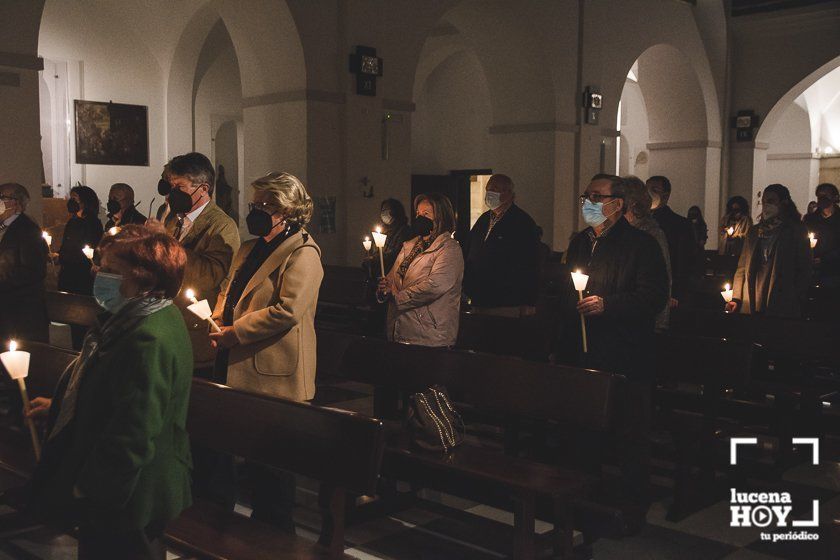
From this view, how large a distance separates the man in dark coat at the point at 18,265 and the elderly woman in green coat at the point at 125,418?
3.87m

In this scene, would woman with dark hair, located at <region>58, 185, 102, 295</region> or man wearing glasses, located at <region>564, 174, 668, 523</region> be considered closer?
man wearing glasses, located at <region>564, 174, 668, 523</region>

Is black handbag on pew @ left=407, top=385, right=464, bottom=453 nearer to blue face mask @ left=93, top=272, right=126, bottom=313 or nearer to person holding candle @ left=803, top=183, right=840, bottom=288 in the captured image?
blue face mask @ left=93, top=272, right=126, bottom=313

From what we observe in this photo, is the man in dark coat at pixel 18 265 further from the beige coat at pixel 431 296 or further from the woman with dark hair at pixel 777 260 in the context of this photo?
the woman with dark hair at pixel 777 260

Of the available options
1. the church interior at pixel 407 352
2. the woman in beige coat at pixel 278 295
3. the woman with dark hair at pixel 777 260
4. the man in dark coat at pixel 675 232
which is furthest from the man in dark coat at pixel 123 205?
the woman with dark hair at pixel 777 260

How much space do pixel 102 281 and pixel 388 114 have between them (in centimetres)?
940

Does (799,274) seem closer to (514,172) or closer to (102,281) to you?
(102,281)

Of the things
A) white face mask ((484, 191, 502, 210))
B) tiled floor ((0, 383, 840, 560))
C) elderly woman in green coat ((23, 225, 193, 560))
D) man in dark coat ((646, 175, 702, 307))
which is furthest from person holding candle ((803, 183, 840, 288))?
elderly woman in green coat ((23, 225, 193, 560))

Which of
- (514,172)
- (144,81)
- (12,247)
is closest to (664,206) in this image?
(12,247)

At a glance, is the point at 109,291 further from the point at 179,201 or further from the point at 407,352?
the point at 407,352

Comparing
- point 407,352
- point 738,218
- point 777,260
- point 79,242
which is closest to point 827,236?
point 738,218

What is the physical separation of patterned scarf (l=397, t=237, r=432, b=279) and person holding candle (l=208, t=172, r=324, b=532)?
140 cm

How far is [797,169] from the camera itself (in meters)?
26.9

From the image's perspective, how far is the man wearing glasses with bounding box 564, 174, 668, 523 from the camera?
445 cm

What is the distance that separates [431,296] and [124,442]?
113 inches
